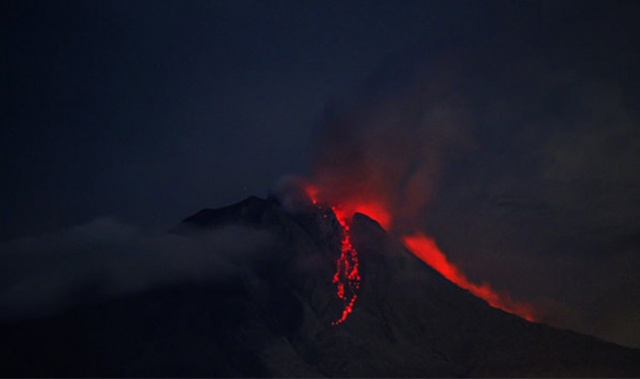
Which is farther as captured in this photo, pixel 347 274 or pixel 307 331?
pixel 347 274

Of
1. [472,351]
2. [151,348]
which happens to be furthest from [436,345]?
[151,348]

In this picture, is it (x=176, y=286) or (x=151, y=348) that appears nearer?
(x=151, y=348)

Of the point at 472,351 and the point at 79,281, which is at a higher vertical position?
the point at 472,351

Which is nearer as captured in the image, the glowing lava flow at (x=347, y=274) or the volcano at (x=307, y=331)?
the volcano at (x=307, y=331)

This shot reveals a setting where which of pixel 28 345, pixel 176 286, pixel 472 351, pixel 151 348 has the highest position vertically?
pixel 472 351

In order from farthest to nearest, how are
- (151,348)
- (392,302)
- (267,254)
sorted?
(267,254), (392,302), (151,348)

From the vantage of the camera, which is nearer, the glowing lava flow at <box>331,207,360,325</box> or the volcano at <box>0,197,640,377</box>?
the volcano at <box>0,197,640,377</box>

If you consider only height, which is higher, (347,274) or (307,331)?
(347,274)

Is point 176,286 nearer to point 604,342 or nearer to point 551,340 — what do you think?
point 551,340
